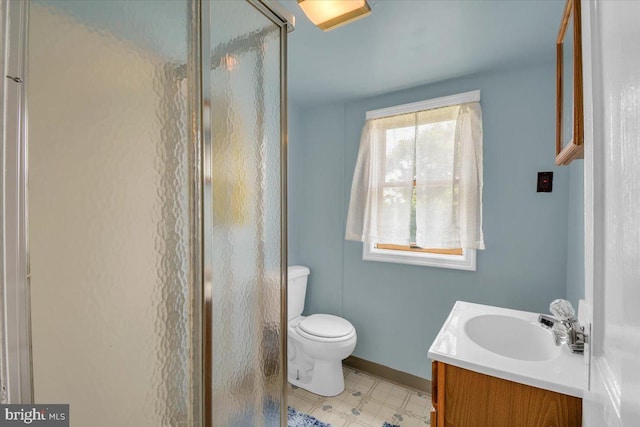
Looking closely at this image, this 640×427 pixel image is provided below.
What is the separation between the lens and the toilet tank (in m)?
2.30

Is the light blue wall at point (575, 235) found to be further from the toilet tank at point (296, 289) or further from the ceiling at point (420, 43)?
the toilet tank at point (296, 289)

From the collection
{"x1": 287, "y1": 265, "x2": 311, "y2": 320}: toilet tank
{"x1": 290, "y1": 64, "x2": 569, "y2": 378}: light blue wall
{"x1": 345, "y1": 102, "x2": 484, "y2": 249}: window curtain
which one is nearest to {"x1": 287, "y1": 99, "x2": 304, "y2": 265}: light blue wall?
{"x1": 290, "y1": 64, "x2": 569, "y2": 378}: light blue wall

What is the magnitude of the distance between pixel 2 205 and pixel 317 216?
88.3 inches

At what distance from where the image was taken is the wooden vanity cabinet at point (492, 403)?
92cm

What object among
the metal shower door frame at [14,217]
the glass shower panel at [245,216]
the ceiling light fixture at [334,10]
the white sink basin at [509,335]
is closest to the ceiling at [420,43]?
the ceiling light fixture at [334,10]

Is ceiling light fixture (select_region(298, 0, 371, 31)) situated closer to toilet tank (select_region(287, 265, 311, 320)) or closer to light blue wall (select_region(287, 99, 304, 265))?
light blue wall (select_region(287, 99, 304, 265))

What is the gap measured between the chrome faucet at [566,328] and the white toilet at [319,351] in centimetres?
119

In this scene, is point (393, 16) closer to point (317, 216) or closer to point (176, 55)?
point (176, 55)

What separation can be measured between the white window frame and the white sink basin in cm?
58

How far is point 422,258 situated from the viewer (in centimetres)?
213

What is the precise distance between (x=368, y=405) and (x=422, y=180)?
165 centimetres

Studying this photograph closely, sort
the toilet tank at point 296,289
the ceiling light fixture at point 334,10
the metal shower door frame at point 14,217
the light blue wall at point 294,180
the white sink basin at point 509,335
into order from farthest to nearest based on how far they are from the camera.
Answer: the light blue wall at point 294,180
the toilet tank at point 296,289
the white sink basin at point 509,335
the ceiling light fixture at point 334,10
the metal shower door frame at point 14,217

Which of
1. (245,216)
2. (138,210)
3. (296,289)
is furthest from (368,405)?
(138,210)

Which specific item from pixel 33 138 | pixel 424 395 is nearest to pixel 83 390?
pixel 33 138
